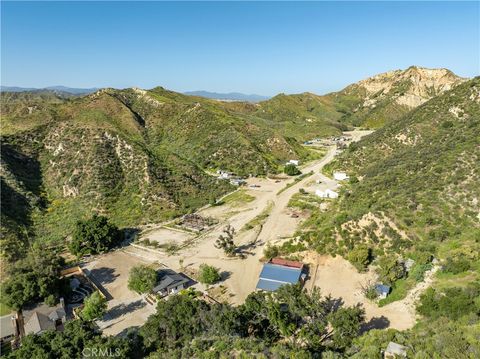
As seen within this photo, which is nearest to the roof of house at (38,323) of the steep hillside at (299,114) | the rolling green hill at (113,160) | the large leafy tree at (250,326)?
the large leafy tree at (250,326)

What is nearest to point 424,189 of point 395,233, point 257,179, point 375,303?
point 395,233

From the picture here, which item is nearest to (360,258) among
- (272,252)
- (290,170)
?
(272,252)

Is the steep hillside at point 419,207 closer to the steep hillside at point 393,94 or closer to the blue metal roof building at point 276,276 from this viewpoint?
the blue metal roof building at point 276,276

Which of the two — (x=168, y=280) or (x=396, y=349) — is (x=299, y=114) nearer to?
(x=168, y=280)

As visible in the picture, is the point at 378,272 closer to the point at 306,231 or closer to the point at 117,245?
the point at 306,231

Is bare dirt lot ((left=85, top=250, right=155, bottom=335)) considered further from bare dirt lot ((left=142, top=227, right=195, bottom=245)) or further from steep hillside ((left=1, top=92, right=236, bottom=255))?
steep hillside ((left=1, top=92, right=236, bottom=255))

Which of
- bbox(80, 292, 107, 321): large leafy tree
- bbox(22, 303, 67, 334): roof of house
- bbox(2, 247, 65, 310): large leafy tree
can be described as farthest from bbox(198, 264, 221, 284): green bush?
bbox(2, 247, 65, 310): large leafy tree
